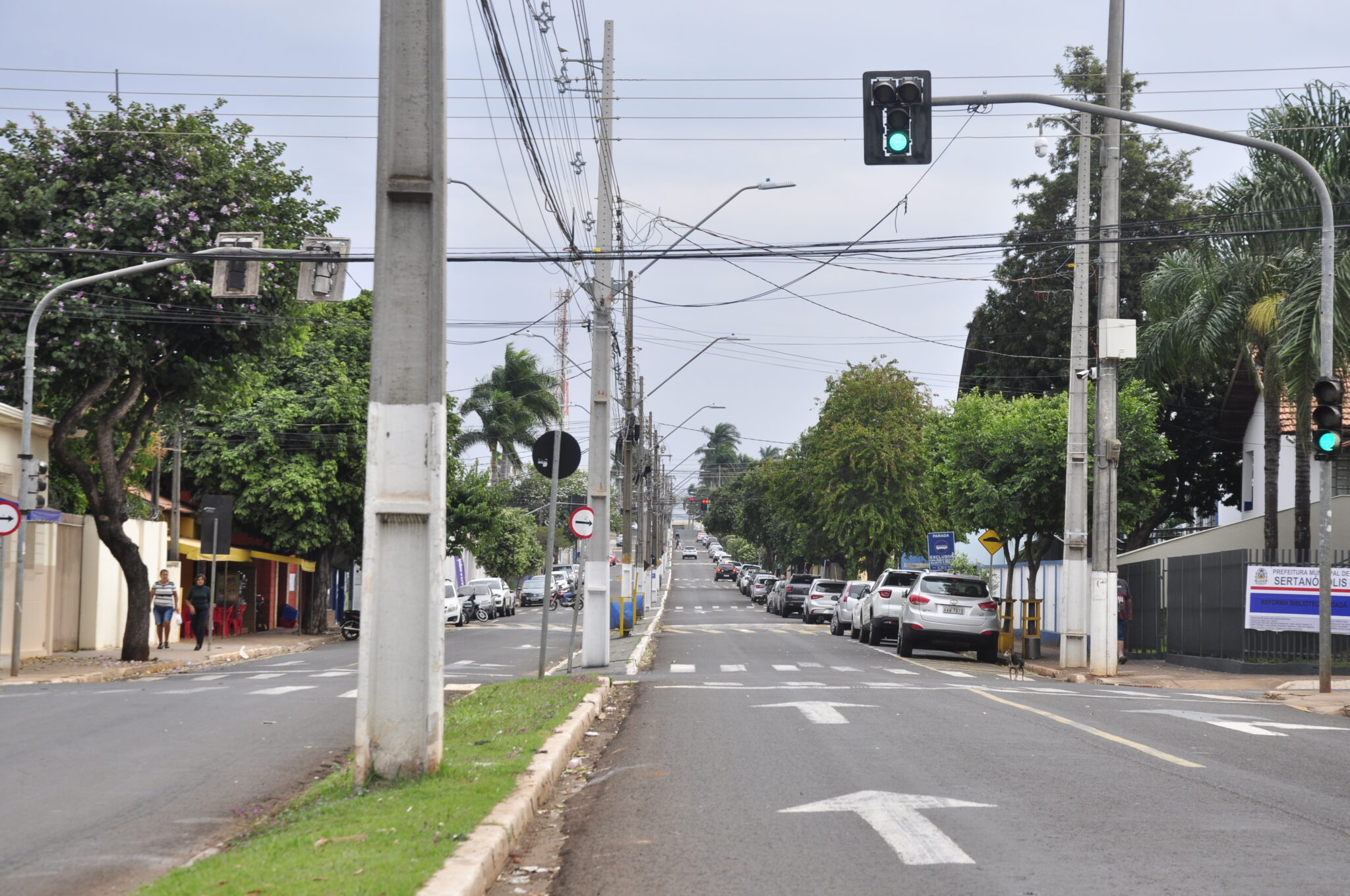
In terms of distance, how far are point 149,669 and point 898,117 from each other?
17171 mm

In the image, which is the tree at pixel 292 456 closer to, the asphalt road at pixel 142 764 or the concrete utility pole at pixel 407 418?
the asphalt road at pixel 142 764

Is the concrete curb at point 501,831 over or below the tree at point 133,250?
below

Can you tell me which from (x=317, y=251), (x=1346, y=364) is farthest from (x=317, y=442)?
(x=1346, y=364)

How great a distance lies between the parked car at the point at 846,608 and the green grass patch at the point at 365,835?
98.0 feet

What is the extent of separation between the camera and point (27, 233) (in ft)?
77.4

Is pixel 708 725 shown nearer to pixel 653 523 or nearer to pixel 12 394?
pixel 12 394

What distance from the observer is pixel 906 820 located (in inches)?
315

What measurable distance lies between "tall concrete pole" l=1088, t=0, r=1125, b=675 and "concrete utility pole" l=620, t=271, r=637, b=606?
15.8 m

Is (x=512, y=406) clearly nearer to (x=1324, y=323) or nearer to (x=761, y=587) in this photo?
Result: (x=761, y=587)

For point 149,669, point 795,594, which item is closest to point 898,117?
point 149,669

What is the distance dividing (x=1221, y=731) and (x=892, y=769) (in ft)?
15.0

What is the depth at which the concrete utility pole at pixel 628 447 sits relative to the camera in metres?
38.0

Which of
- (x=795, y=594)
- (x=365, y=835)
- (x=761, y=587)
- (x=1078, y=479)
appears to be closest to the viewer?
(x=365, y=835)

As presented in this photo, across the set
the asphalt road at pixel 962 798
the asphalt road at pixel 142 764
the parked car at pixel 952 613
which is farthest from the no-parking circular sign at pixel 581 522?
the parked car at pixel 952 613
